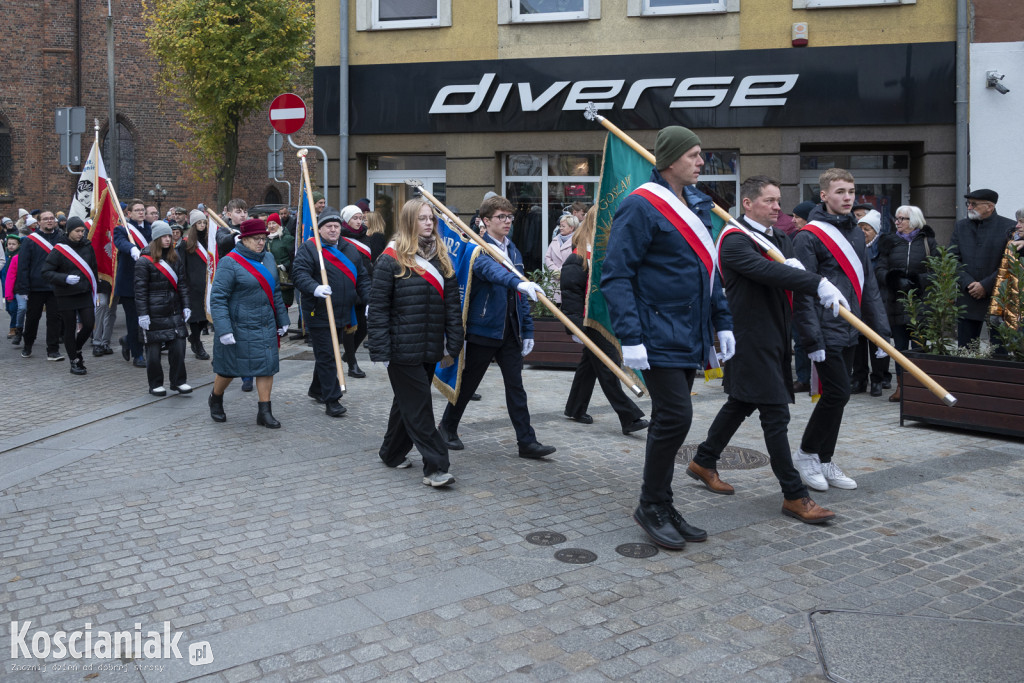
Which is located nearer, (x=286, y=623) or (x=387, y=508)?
(x=286, y=623)

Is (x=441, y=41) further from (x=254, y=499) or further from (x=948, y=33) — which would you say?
(x=254, y=499)

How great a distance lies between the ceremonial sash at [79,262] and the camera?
11844 millimetres

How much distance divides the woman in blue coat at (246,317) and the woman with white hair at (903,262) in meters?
6.31

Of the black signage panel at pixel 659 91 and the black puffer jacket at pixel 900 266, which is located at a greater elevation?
the black signage panel at pixel 659 91

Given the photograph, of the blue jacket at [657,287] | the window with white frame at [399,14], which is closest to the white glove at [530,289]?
the blue jacket at [657,287]

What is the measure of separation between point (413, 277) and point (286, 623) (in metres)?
2.82

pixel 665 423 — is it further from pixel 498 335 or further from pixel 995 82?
pixel 995 82

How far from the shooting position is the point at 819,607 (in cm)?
423

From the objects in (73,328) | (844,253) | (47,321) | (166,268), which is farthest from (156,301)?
(844,253)

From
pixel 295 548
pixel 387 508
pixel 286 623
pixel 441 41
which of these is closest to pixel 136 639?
pixel 286 623

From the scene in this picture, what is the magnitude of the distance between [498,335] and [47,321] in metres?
8.77

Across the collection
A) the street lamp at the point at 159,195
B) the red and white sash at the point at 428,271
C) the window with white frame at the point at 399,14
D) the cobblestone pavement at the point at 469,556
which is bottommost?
the cobblestone pavement at the point at 469,556

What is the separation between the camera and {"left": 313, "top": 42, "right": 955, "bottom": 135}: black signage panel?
1385 cm

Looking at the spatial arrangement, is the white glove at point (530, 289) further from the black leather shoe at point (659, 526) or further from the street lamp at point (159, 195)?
the street lamp at point (159, 195)
